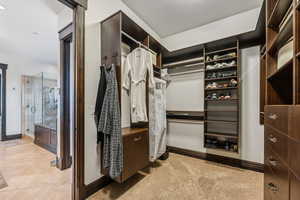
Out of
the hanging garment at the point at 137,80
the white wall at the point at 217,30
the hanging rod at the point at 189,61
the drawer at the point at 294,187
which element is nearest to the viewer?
the drawer at the point at 294,187

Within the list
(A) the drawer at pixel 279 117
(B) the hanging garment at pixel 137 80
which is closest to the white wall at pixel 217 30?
(B) the hanging garment at pixel 137 80

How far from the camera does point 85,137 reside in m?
1.63

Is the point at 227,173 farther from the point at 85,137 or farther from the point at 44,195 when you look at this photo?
the point at 44,195

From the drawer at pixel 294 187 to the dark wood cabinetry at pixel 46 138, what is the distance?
358 cm

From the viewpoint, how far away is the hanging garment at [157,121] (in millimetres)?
2217

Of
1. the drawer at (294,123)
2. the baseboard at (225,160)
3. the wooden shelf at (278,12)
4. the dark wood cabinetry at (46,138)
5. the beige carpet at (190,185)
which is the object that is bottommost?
the beige carpet at (190,185)

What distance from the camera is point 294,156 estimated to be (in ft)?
2.42

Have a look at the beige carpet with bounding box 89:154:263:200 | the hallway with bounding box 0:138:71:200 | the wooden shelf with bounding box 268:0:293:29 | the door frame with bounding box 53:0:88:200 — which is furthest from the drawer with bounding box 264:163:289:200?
the hallway with bounding box 0:138:71:200

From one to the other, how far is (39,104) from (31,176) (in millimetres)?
2848

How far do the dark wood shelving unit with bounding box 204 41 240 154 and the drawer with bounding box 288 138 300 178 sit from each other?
1623 mm

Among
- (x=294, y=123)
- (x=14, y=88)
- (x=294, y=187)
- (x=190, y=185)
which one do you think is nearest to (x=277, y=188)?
(x=294, y=187)

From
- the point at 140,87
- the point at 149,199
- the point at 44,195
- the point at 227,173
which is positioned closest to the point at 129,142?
the point at 149,199

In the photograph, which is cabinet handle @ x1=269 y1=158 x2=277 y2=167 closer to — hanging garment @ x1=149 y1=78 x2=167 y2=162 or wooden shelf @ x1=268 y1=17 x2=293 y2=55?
wooden shelf @ x1=268 y1=17 x2=293 y2=55

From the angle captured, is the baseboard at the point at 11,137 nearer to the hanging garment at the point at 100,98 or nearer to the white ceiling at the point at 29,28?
the white ceiling at the point at 29,28
